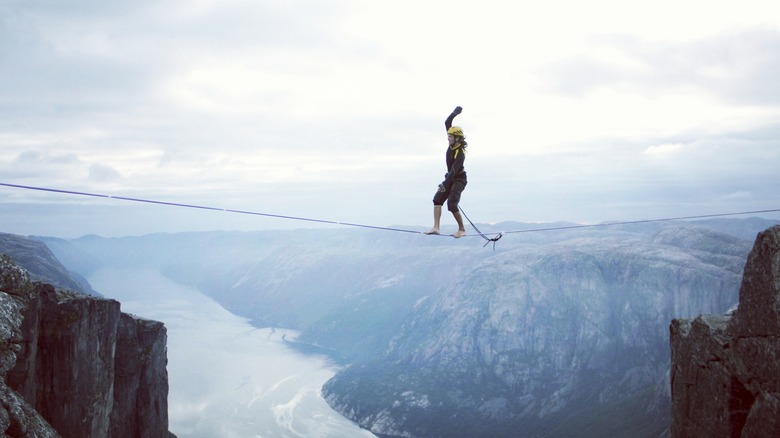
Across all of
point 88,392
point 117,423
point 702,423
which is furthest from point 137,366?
point 702,423

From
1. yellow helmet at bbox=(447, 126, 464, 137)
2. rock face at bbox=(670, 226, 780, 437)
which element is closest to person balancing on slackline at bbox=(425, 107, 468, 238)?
yellow helmet at bbox=(447, 126, 464, 137)

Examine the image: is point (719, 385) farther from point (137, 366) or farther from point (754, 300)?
point (137, 366)

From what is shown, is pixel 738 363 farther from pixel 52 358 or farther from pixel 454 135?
pixel 52 358

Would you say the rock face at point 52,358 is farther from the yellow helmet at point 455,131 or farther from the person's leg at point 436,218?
the yellow helmet at point 455,131

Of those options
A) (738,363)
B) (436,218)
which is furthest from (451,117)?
(738,363)

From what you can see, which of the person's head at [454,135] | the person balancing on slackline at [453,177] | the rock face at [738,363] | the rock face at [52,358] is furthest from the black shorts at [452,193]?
the rock face at [52,358]

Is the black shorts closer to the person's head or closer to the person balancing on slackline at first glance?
the person balancing on slackline
